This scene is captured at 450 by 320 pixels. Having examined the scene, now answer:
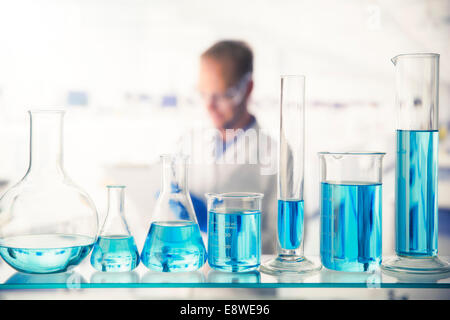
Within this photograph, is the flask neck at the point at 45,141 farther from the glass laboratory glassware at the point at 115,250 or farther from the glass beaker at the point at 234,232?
the glass beaker at the point at 234,232

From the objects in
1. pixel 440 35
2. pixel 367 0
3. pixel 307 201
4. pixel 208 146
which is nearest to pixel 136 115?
pixel 208 146

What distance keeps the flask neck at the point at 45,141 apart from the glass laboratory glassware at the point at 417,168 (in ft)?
2.25

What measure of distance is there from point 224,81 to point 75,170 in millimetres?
731

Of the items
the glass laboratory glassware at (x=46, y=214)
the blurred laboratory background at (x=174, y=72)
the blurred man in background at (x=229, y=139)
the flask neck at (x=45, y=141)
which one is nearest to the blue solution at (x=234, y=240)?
the glass laboratory glassware at (x=46, y=214)

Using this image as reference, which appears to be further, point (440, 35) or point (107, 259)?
point (440, 35)

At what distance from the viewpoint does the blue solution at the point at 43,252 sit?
882 mm

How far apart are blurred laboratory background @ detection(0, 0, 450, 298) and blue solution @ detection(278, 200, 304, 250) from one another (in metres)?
1.05

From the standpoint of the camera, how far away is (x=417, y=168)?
3.05 ft

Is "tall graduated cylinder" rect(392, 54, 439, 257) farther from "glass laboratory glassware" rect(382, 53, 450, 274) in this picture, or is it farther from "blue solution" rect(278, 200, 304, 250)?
"blue solution" rect(278, 200, 304, 250)

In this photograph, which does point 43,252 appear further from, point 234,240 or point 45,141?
point 234,240

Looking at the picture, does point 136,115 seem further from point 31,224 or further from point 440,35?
point 440,35

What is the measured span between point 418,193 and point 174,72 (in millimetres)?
1274

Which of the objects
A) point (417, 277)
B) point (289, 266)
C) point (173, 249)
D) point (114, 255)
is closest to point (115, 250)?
point (114, 255)

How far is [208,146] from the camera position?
6.39ft
